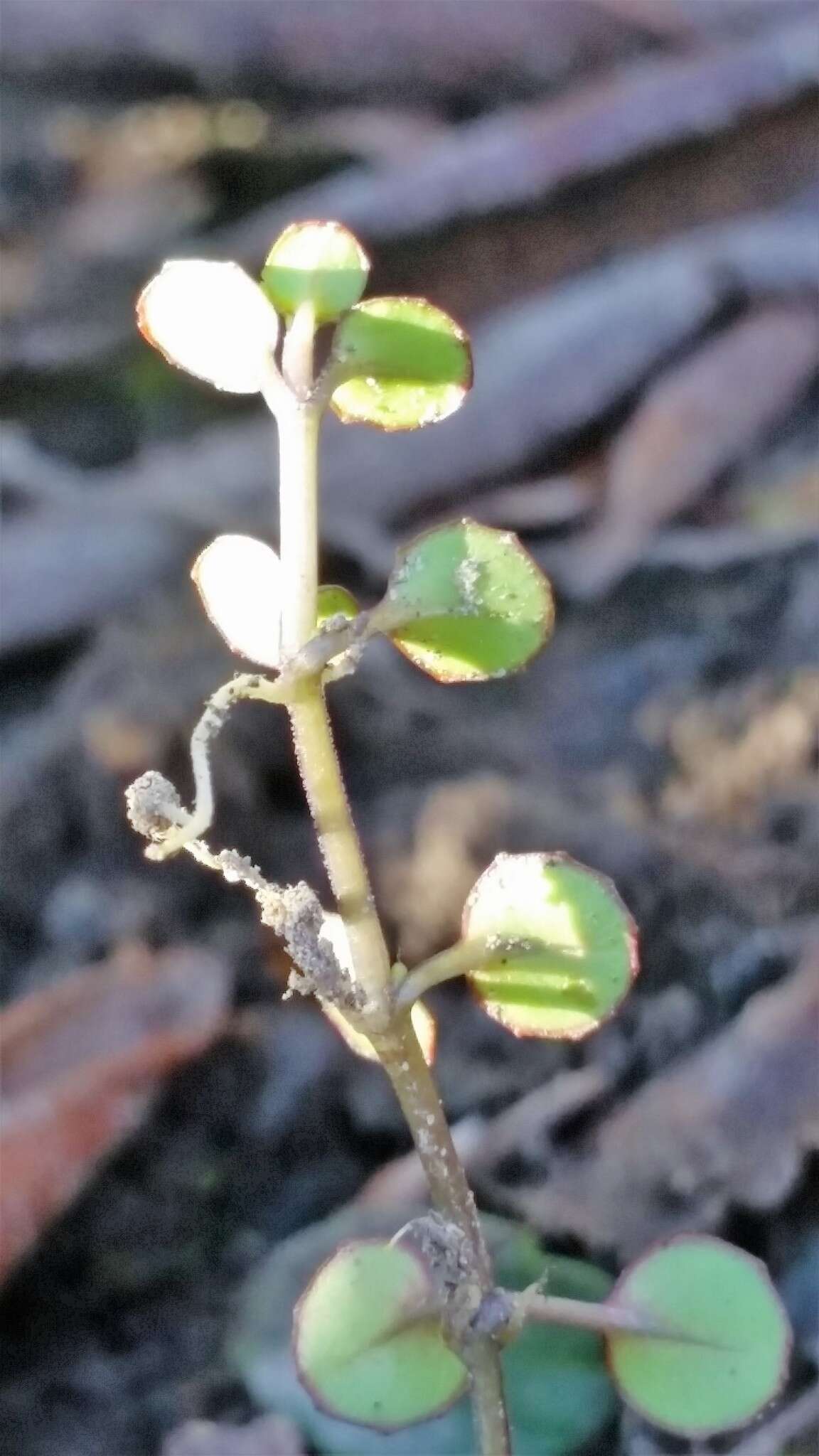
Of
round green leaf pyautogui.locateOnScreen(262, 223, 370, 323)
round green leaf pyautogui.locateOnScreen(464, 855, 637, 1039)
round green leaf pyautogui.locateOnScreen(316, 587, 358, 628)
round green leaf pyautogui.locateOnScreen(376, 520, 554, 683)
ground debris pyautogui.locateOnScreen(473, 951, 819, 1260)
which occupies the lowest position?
ground debris pyautogui.locateOnScreen(473, 951, 819, 1260)

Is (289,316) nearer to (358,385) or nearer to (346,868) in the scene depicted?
(358,385)

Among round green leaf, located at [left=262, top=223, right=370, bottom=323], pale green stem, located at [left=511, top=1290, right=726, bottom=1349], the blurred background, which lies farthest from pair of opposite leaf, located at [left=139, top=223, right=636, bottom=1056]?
the blurred background

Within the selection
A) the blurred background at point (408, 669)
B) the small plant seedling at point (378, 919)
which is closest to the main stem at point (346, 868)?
the small plant seedling at point (378, 919)

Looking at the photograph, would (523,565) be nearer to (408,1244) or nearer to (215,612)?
(215,612)

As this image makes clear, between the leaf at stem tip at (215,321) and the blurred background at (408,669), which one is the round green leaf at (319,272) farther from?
the blurred background at (408,669)

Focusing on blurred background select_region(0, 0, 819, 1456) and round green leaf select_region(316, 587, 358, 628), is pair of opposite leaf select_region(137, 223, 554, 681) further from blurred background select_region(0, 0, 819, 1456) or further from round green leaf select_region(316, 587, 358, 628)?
blurred background select_region(0, 0, 819, 1456)

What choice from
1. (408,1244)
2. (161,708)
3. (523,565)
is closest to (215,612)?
(523,565)
